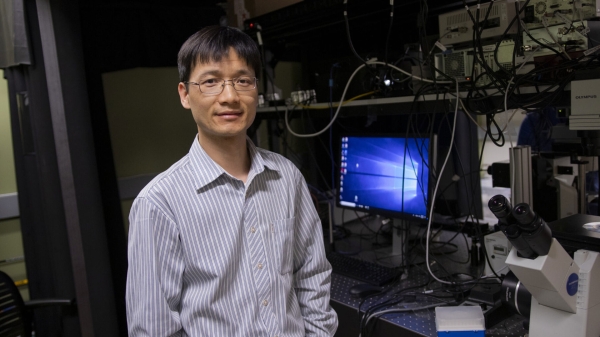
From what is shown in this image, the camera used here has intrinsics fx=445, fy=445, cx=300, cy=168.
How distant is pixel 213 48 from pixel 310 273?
0.62 metres

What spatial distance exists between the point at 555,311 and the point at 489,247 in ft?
1.64

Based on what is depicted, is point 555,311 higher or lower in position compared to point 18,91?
lower

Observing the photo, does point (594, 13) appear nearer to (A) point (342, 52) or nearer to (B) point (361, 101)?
(B) point (361, 101)

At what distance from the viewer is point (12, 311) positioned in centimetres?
181

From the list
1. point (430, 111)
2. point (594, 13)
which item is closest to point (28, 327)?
point (430, 111)

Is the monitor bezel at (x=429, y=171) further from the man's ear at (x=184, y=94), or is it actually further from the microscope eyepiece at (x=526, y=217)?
the man's ear at (x=184, y=94)

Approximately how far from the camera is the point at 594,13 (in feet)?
3.77

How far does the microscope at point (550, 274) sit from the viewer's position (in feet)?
3.06

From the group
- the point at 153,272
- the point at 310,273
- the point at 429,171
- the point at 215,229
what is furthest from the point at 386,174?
the point at 153,272

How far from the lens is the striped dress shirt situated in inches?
37.2

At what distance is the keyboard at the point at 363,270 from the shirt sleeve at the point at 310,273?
0.47 m

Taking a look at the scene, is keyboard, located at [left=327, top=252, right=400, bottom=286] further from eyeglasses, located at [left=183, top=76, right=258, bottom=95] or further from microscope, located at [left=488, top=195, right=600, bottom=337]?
eyeglasses, located at [left=183, top=76, right=258, bottom=95]

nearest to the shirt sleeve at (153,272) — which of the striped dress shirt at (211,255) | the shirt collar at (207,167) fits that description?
the striped dress shirt at (211,255)

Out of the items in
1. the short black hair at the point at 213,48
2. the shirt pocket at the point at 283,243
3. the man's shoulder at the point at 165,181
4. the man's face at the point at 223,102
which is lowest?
the shirt pocket at the point at 283,243
